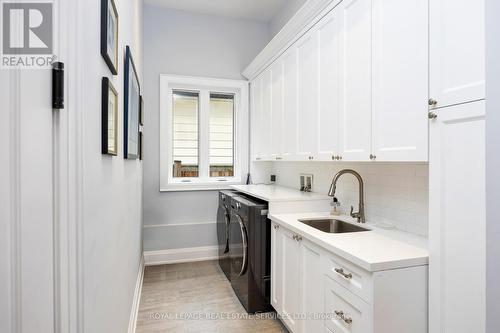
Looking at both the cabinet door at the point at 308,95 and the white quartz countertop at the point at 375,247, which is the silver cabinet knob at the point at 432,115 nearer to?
the white quartz countertop at the point at 375,247

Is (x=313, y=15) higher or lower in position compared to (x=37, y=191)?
higher

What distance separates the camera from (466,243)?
107cm

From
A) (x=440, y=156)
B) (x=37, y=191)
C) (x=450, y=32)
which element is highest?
(x=450, y=32)

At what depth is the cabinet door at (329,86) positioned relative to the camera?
196 cm

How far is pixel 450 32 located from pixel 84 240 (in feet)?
4.97

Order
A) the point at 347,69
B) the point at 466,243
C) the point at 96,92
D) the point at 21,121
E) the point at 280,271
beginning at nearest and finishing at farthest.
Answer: the point at 21,121, the point at 96,92, the point at 466,243, the point at 347,69, the point at 280,271

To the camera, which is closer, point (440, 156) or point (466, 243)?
point (466, 243)

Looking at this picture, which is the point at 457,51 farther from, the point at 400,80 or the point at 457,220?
the point at 457,220

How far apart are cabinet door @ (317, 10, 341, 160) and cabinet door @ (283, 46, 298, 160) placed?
0.44 m

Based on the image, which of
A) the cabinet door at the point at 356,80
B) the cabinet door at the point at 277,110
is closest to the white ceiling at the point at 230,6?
the cabinet door at the point at 277,110

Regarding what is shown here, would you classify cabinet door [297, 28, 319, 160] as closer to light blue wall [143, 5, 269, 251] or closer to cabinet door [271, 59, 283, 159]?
cabinet door [271, 59, 283, 159]

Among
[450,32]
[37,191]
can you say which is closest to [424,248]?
[450,32]

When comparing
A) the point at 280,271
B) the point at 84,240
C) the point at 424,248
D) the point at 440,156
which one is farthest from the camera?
the point at 280,271

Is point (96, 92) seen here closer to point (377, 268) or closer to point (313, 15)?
point (377, 268)
